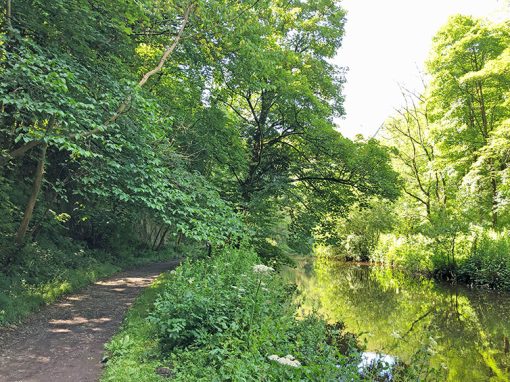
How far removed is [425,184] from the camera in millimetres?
27141

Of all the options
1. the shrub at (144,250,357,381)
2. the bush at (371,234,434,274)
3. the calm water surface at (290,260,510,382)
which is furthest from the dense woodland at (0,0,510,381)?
the calm water surface at (290,260,510,382)

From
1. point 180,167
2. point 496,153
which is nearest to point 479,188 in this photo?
point 496,153

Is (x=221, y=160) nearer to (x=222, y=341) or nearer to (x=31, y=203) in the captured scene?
(x=31, y=203)

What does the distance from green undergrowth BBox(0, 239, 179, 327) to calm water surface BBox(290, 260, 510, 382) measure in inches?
252

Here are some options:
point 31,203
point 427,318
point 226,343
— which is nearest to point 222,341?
point 226,343

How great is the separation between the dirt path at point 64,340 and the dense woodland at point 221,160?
53 centimetres

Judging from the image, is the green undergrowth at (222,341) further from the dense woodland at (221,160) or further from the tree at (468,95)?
the tree at (468,95)

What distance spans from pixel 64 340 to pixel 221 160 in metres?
8.54

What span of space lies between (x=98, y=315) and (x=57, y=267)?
4387 millimetres

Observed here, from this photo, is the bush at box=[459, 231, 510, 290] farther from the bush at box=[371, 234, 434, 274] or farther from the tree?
the bush at box=[371, 234, 434, 274]

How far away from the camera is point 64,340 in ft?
23.3

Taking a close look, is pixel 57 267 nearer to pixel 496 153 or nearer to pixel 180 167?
pixel 180 167

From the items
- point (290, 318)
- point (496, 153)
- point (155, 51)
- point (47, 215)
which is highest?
point (155, 51)

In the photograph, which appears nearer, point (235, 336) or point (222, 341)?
point (222, 341)
